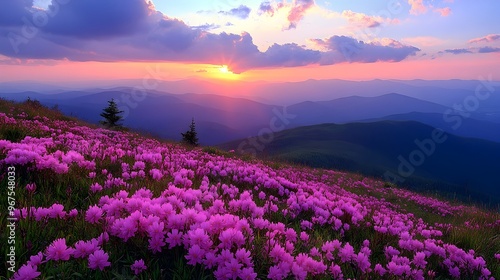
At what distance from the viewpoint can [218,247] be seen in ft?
9.02

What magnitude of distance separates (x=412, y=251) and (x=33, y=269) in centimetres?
480

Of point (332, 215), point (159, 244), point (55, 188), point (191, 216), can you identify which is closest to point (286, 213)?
point (332, 215)

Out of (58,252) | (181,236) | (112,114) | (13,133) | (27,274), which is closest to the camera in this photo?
(27,274)

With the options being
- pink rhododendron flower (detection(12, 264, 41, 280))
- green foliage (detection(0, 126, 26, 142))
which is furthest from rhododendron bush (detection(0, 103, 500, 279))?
green foliage (detection(0, 126, 26, 142))

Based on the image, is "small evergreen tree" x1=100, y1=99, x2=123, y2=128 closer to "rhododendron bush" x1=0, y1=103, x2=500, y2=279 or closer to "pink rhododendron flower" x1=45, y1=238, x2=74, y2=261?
"rhododendron bush" x1=0, y1=103, x2=500, y2=279

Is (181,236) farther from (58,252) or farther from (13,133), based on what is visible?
(13,133)

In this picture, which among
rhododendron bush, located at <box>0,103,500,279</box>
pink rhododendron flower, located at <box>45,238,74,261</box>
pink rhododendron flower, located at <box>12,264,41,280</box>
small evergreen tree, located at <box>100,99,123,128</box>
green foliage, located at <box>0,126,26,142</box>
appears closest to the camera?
pink rhododendron flower, located at <box>12,264,41,280</box>

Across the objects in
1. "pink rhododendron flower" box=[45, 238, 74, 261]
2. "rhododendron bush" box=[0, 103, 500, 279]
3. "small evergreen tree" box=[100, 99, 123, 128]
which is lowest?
"small evergreen tree" box=[100, 99, 123, 128]

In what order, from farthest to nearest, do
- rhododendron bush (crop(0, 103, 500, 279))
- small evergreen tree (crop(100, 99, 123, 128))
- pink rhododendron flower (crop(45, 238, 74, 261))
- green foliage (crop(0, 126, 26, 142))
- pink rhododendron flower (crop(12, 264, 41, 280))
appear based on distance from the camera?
small evergreen tree (crop(100, 99, 123, 128)), green foliage (crop(0, 126, 26, 142)), rhododendron bush (crop(0, 103, 500, 279)), pink rhododendron flower (crop(45, 238, 74, 261)), pink rhododendron flower (crop(12, 264, 41, 280))

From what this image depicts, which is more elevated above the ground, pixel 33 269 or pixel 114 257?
pixel 33 269

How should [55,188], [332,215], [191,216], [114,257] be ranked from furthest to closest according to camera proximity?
[332,215]
[55,188]
[191,216]
[114,257]

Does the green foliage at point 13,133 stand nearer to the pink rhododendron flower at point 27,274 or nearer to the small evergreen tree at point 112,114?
the pink rhododendron flower at point 27,274

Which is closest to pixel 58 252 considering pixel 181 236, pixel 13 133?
pixel 181 236

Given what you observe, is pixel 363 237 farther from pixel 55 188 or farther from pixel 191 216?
pixel 55 188
